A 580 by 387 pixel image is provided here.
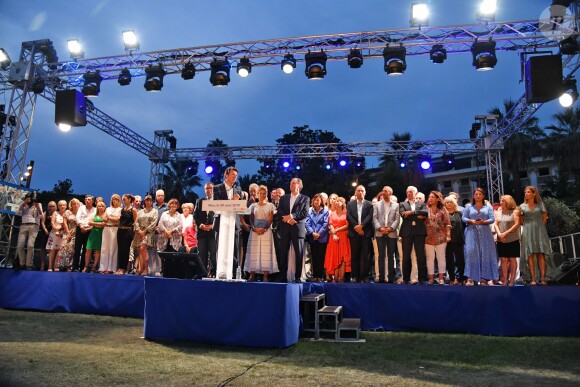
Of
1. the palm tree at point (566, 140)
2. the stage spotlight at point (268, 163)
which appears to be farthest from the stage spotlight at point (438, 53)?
the palm tree at point (566, 140)

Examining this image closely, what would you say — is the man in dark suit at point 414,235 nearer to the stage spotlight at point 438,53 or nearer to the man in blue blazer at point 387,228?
the man in blue blazer at point 387,228

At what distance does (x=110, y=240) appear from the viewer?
8312mm

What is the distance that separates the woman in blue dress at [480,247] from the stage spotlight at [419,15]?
4420mm

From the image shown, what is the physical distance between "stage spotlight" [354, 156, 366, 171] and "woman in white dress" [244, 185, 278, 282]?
9936 mm

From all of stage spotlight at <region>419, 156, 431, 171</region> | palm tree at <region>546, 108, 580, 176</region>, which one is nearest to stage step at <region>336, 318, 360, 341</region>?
stage spotlight at <region>419, 156, 431, 171</region>

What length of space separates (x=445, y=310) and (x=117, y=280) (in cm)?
502

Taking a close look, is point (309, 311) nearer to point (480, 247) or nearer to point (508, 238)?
point (480, 247)

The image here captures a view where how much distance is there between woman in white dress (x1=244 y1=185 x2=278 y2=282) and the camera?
666 centimetres

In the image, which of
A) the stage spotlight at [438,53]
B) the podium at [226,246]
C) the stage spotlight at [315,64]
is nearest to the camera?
the podium at [226,246]

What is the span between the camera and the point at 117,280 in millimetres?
7281

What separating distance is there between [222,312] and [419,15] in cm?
767

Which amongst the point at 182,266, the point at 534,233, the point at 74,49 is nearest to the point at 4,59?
the point at 74,49

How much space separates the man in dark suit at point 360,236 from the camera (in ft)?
23.8

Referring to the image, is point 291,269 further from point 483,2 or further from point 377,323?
point 483,2
